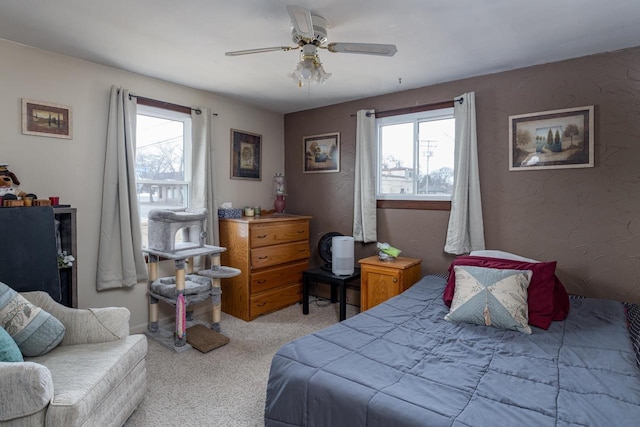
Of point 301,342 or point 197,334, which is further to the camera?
point 197,334

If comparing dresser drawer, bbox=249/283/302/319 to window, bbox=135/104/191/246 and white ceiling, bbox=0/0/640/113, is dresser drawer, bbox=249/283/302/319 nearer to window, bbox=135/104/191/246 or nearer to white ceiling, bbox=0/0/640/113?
window, bbox=135/104/191/246

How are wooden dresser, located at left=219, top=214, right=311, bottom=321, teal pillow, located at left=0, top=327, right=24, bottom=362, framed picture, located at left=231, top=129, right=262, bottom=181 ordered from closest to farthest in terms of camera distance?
1. teal pillow, located at left=0, top=327, right=24, bottom=362
2. wooden dresser, located at left=219, top=214, right=311, bottom=321
3. framed picture, located at left=231, top=129, right=262, bottom=181

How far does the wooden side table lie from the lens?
10.5 ft

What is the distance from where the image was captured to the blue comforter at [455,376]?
→ 1.32 meters

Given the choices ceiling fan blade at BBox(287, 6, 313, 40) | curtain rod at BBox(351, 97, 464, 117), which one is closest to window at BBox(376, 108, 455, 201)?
curtain rod at BBox(351, 97, 464, 117)

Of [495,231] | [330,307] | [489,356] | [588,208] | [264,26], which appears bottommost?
[330,307]

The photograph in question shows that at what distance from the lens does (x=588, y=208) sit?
8.91 ft

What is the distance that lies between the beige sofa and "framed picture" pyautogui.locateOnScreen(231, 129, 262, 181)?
226 centimetres

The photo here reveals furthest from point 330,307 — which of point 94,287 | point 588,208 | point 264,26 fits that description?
point 264,26

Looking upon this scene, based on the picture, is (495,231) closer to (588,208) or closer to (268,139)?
(588,208)

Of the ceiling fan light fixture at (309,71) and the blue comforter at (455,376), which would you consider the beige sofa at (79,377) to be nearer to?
the blue comforter at (455,376)

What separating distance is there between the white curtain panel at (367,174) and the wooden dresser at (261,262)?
0.78 meters

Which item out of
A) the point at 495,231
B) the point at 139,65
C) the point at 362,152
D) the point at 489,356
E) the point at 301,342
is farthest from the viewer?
the point at 362,152

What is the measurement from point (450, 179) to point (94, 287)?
341 centimetres
